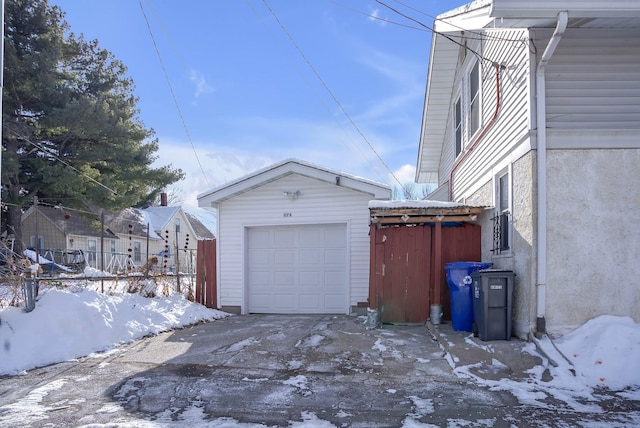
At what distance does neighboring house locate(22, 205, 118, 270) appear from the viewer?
25641 millimetres

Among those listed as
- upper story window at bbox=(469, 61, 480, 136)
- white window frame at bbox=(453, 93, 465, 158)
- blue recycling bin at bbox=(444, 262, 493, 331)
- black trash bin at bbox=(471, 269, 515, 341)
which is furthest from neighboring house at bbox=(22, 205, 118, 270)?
black trash bin at bbox=(471, 269, 515, 341)

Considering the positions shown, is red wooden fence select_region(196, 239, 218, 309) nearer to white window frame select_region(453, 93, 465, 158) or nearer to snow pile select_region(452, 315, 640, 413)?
white window frame select_region(453, 93, 465, 158)

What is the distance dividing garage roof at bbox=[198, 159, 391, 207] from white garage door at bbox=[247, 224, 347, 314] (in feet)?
3.51

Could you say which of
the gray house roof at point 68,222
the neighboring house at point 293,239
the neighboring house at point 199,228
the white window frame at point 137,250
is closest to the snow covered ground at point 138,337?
the neighboring house at point 293,239

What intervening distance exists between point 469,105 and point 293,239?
5.08 meters

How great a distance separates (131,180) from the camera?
2225 centimetres

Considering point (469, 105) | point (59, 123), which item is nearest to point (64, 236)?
point (59, 123)

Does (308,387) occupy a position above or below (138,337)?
above

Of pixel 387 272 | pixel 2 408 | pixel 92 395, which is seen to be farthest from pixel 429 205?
pixel 2 408

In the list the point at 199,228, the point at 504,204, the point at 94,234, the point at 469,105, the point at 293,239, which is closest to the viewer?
the point at 504,204

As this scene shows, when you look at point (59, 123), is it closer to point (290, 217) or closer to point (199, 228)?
point (290, 217)

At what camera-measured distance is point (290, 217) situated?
11.5 metres

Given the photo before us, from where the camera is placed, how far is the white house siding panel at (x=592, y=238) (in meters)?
6.22

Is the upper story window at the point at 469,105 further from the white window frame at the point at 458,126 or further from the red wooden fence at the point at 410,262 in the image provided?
the red wooden fence at the point at 410,262
